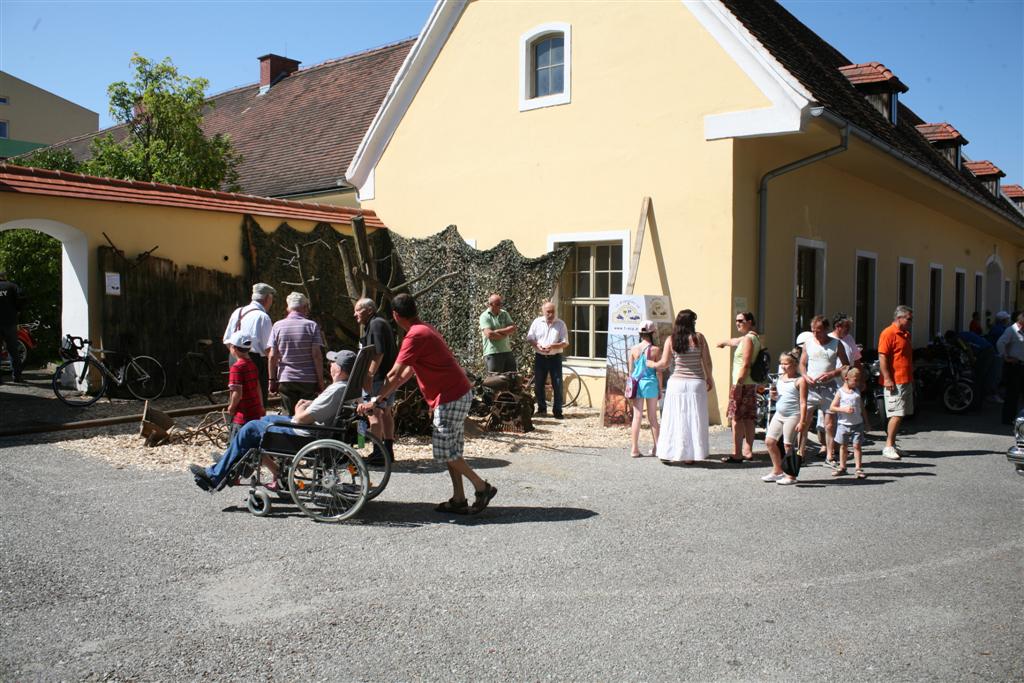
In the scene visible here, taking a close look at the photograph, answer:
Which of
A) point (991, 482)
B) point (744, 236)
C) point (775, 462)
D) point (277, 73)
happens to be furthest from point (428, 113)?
point (277, 73)

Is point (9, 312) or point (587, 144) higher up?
point (587, 144)

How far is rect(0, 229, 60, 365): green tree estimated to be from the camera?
1700 centimetres

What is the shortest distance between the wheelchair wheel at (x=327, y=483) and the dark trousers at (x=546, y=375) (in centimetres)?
577

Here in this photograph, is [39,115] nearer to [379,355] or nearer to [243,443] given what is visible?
[379,355]

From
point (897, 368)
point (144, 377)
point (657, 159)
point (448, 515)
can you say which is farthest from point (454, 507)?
point (144, 377)

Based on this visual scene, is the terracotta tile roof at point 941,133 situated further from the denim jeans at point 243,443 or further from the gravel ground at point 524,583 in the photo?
the denim jeans at point 243,443

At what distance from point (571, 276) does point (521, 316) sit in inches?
40.1

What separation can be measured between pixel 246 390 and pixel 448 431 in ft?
6.07

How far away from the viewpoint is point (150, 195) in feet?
42.5

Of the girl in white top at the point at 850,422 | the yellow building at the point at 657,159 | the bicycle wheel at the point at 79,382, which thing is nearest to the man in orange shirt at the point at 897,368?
the girl in white top at the point at 850,422

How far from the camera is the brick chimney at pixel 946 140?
22.5m

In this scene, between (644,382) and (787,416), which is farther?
(644,382)

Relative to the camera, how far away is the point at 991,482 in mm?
8289

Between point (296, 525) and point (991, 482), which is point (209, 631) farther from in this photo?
point (991, 482)
